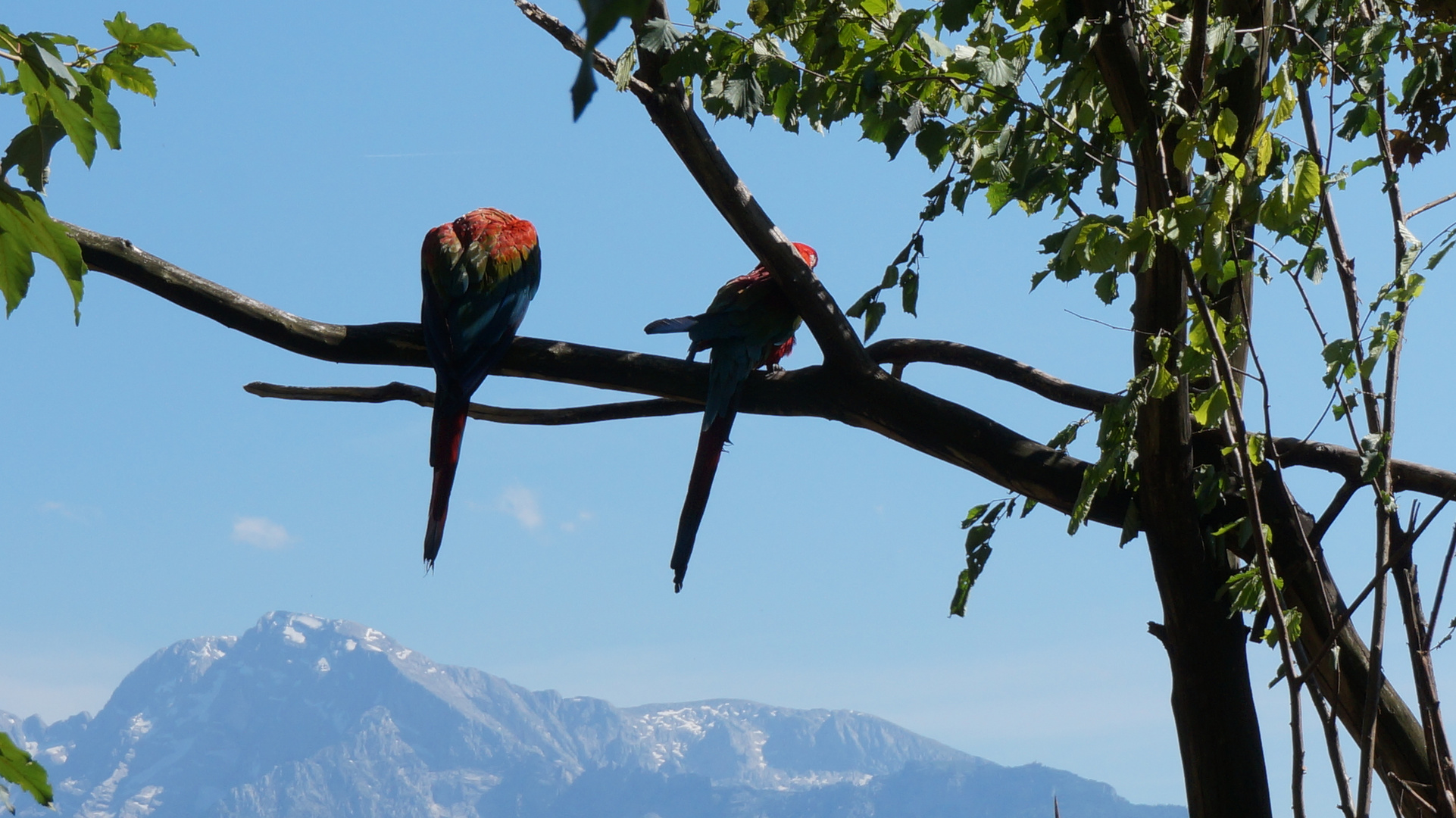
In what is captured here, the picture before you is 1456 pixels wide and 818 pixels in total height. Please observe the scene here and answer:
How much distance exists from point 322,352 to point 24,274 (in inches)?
Result: 68.1

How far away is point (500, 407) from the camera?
3207 mm

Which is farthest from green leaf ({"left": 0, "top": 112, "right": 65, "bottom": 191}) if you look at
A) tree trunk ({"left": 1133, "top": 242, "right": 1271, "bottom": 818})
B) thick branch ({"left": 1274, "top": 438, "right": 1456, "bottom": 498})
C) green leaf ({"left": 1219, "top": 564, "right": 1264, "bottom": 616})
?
thick branch ({"left": 1274, "top": 438, "right": 1456, "bottom": 498})

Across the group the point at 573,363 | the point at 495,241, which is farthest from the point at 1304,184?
the point at 495,241

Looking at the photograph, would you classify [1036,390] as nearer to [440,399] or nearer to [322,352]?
[440,399]

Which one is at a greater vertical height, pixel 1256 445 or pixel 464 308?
pixel 464 308

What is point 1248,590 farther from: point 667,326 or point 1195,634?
point 667,326

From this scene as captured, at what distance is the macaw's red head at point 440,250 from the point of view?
3.45 meters

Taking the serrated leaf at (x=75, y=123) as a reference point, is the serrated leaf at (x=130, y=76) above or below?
above

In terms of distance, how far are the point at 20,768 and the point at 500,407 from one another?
7.10 ft

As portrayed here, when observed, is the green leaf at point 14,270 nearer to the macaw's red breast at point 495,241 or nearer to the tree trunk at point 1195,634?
the tree trunk at point 1195,634

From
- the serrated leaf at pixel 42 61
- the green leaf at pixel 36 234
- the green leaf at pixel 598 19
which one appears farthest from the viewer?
the serrated leaf at pixel 42 61

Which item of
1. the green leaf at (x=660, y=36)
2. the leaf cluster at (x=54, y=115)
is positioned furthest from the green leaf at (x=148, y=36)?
the green leaf at (x=660, y=36)

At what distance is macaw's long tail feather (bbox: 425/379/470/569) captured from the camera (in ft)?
9.86

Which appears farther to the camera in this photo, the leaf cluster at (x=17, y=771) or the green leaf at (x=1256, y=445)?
the green leaf at (x=1256, y=445)
